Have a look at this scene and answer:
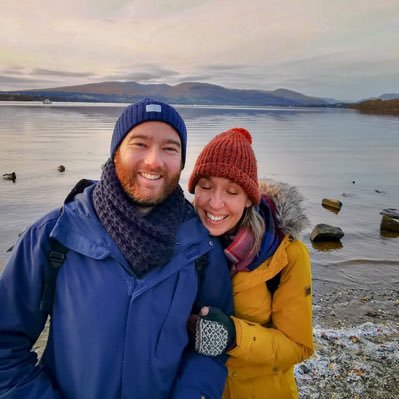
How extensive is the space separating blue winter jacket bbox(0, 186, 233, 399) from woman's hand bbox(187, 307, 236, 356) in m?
0.16

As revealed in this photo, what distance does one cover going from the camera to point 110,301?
2248 millimetres

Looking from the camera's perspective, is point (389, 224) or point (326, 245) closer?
point (326, 245)

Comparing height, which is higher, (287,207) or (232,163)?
(232,163)

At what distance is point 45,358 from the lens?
242cm

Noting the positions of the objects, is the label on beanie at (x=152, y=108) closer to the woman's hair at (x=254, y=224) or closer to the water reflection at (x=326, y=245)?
the woman's hair at (x=254, y=224)

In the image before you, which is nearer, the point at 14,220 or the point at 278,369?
the point at 278,369

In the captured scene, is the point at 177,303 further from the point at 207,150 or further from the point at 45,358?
the point at 207,150

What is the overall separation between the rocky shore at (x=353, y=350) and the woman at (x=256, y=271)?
81.2 inches

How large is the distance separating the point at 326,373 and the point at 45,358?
153 inches

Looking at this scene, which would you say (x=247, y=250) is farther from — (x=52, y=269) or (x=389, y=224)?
(x=389, y=224)

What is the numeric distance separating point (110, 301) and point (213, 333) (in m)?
0.75

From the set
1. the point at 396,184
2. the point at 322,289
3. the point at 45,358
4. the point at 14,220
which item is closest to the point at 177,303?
the point at 45,358

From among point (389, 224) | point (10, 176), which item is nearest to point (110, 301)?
point (389, 224)

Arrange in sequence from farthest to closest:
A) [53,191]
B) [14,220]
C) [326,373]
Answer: [53,191] < [14,220] < [326,373]
